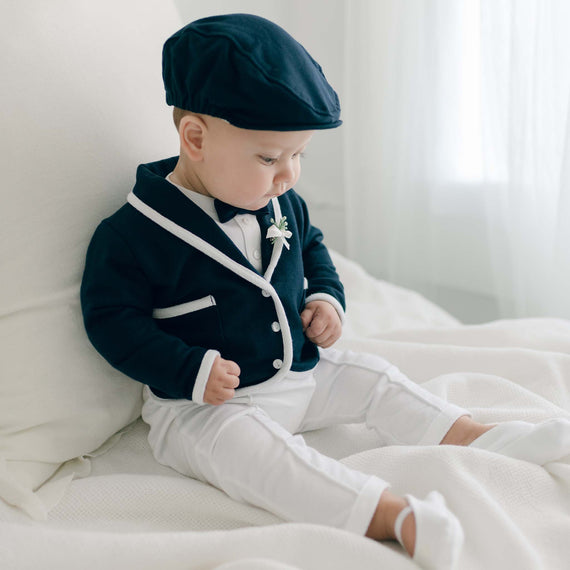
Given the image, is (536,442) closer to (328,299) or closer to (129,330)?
(328,299)

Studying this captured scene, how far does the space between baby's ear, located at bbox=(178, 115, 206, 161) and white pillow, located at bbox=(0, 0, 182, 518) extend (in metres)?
0.15

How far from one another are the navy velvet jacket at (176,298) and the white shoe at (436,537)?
0.29 metres

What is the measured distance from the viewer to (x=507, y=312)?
175cm

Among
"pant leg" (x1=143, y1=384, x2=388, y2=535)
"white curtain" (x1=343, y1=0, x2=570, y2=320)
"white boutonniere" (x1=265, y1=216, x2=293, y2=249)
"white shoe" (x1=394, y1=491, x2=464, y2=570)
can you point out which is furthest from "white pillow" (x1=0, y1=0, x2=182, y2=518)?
"white curtain" (x1=343, y1=0, x2=570, y2=320)

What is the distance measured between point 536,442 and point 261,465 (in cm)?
34

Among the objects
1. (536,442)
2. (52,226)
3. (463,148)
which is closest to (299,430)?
(536,442)

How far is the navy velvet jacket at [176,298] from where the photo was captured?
89 cm

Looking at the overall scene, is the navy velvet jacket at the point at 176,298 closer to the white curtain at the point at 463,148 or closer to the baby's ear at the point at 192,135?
the baby's ear at the point at 192,135

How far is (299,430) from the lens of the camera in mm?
1053

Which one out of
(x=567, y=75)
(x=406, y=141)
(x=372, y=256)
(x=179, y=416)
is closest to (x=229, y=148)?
(x=179, y=416)

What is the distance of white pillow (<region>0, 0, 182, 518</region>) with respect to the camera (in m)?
0.90

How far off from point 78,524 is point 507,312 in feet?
4.00

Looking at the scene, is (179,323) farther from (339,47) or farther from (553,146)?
(339,47)

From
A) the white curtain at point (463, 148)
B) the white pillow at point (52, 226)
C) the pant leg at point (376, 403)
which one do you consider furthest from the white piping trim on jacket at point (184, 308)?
the white curtain at point (463, 148)
